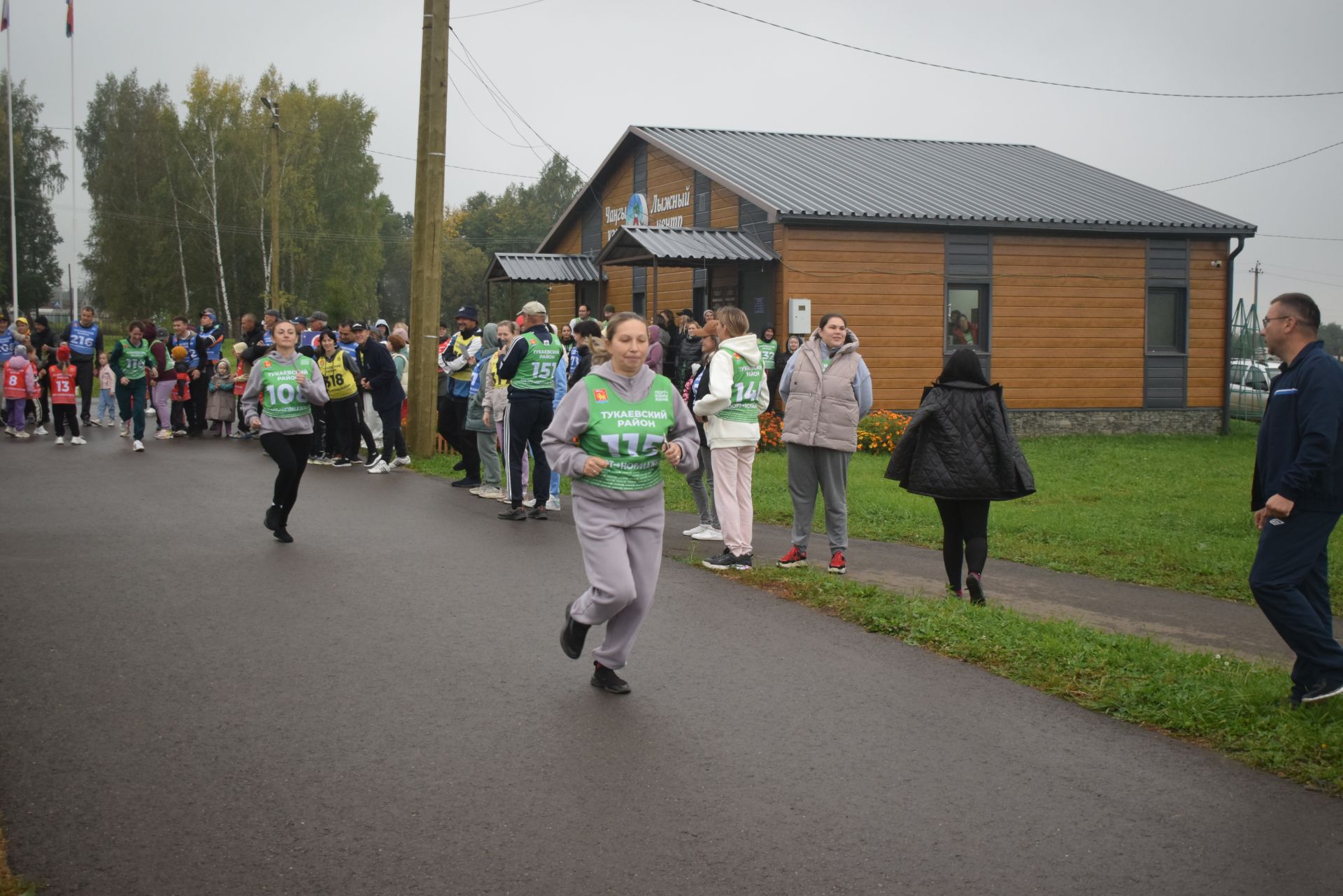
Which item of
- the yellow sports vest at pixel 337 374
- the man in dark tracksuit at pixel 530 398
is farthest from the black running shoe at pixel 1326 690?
the yellow sports vest at pixel 337 374

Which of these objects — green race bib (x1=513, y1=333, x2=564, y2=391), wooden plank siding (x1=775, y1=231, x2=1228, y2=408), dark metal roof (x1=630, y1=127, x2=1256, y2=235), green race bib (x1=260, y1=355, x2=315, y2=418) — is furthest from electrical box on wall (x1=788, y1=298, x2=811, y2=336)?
green race bib (x1=260, y1=355, x2=315, y2=418)

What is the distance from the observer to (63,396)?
1991cm

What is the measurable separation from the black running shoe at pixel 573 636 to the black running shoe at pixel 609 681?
0.13m

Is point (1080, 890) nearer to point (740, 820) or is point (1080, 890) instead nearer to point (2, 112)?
point (740, 820)

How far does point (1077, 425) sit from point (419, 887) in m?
23.4

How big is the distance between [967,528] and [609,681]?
128 inches

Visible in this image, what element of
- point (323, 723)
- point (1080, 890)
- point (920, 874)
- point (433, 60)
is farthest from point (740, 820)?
point (433, 60)

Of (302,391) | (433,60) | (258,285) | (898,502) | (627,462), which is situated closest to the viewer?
(627,462)

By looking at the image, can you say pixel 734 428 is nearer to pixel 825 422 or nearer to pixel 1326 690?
pixel 825 422

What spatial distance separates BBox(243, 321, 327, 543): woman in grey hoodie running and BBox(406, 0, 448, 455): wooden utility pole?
623 centimetres

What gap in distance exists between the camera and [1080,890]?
410 cm

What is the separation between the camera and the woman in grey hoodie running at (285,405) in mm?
11109

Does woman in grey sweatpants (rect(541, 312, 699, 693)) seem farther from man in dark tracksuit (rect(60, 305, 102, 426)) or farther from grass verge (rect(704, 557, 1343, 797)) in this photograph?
man in dark tracksuit (rect(60, 305, 102, 426))

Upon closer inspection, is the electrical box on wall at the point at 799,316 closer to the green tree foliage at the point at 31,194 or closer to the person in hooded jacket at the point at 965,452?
the person in hooded jacket at the point at 965,452
